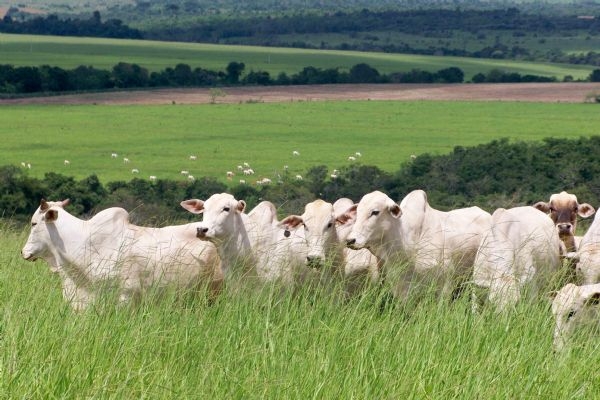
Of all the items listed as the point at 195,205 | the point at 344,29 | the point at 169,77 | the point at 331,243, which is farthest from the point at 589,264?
the point at 344,29

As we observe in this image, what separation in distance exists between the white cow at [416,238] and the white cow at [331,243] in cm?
17

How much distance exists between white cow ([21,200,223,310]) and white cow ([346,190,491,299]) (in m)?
1.28

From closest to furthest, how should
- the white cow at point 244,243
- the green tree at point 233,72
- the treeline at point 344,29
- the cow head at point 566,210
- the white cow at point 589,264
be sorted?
1. the white cow at point 589,264
2. the white cow at point 244,243
3. the cow head at point 566,210
4. the green tree at point 233,72
5. the treeline at point 344,29

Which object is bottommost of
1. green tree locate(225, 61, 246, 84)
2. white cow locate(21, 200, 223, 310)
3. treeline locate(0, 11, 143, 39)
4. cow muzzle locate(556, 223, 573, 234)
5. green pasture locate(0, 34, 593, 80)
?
treeline locate(0, 11, 143, 39)

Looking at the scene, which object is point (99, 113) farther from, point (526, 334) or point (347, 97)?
point (526, 334)

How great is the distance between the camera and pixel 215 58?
5482 inches

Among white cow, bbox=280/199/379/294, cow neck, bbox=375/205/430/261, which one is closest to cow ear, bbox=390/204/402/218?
cow neck, bbox=375/205/430/261

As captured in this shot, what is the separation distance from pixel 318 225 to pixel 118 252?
5.20 feet

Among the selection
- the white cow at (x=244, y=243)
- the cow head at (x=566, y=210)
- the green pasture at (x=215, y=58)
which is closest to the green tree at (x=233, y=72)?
the green pasture at (x=215, y=58)

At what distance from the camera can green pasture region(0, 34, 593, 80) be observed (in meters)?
127

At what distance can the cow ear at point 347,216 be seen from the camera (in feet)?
36.6

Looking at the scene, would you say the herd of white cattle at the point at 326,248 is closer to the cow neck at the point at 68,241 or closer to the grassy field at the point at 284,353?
the cow neck at the point at 68,241

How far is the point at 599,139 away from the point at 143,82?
65840mm

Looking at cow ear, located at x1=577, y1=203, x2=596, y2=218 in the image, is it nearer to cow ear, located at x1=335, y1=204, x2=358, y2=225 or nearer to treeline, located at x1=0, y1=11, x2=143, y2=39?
cow ear, located at x1=335, y1=204, x2=358, y2=225
